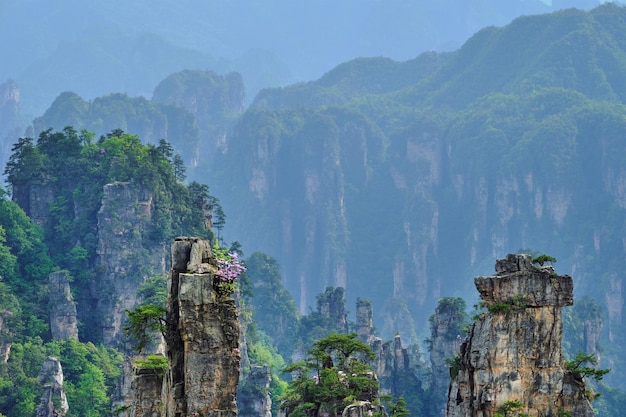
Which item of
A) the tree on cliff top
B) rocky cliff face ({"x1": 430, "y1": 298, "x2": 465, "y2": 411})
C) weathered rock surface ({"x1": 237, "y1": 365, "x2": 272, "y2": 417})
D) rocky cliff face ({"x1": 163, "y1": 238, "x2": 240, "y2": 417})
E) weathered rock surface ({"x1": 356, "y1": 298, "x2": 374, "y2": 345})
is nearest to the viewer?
rocky cliff face ({"x1": 163, "y1": 238, "x2": 240, "y2": 417})

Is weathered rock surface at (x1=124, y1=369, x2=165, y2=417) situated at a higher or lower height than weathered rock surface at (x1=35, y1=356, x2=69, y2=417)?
lower

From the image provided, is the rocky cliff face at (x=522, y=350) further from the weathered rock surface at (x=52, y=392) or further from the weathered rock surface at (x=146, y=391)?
the weathered rock surface at (x=52, y=392)

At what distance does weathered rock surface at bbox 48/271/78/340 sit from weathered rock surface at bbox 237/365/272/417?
1020 cm

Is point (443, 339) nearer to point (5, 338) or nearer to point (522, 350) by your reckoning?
point (5, 338)

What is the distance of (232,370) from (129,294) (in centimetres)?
6515

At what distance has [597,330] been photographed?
5541 inches

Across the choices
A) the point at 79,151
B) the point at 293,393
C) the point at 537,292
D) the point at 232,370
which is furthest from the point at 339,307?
the point at 232,370

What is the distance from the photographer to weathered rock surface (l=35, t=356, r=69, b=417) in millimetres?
82625

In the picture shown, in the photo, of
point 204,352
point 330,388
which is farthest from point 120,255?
point 204,352

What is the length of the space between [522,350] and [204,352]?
12542 mm

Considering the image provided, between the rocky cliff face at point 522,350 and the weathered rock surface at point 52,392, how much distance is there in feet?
125

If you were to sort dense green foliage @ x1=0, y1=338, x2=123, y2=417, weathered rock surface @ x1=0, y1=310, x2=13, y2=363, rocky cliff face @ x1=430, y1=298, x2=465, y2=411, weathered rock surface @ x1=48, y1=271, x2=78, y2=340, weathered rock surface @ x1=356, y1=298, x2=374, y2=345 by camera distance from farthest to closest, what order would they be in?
weathered rock surface @ x1=356, y1=298, x2=374, y2=345, rocky cliff face @ x1=430, y1=298, x2=465, y2=411, weathered rock surface @ x1=48, y1=271, x2=78, y2=340, weathered rock surface @ x1=0, y1=310, x2=13, y2=363, dense green foliage @ x1=0, y1=338, x2=123, y2=417

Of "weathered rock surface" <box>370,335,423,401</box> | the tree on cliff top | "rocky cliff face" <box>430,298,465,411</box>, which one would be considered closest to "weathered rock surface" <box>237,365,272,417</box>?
"weathered rock surface" <box>370,335,423,401</box>

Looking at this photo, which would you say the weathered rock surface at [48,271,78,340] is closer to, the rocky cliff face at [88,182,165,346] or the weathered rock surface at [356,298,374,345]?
the rocky cliff face at [88,182,165,346]
